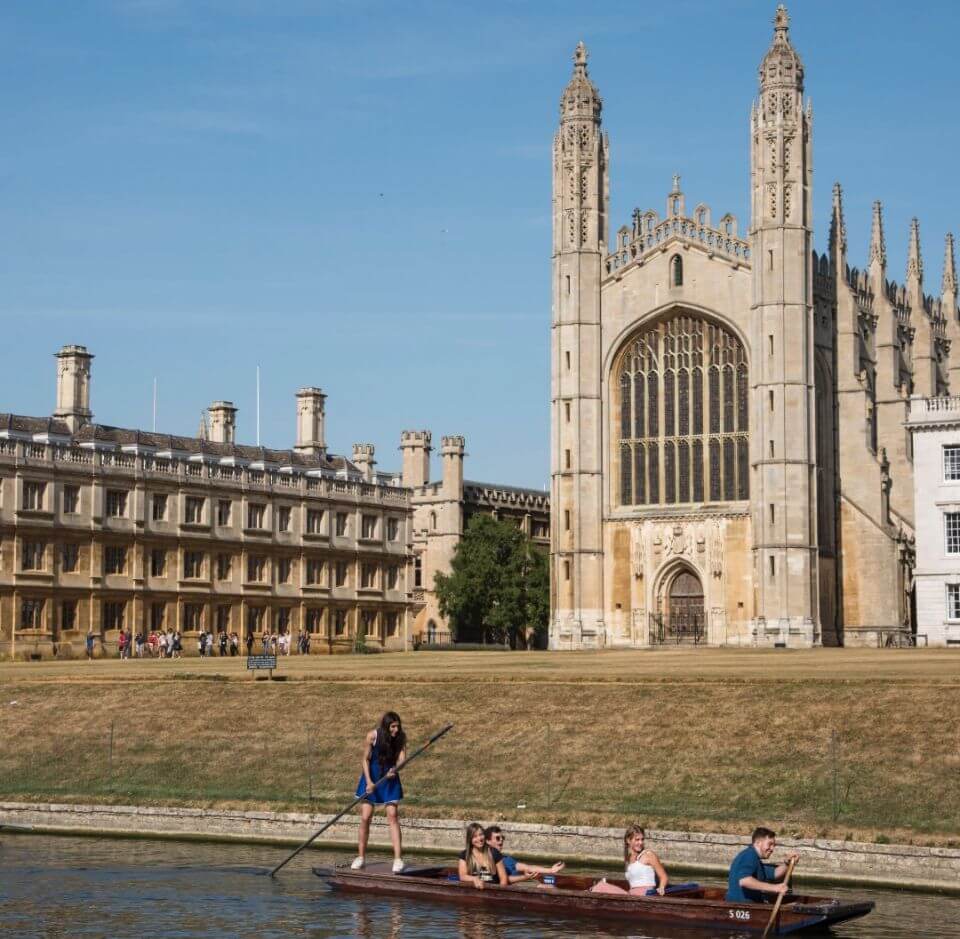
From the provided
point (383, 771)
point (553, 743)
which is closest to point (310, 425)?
point (553, 743)

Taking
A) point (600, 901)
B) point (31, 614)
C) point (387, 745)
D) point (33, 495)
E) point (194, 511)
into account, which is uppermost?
point (194, 511)

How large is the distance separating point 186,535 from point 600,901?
6096 centimetres

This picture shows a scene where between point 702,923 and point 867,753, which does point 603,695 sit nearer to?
point 867,753

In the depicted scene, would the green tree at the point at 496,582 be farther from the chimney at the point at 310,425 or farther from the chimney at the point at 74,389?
the chimney at the point at 74,389

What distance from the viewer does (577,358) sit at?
8462 cm

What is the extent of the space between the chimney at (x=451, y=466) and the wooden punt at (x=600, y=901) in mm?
85336

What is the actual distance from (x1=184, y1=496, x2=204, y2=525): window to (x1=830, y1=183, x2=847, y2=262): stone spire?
104ft

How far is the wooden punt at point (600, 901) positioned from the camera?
2158 cm

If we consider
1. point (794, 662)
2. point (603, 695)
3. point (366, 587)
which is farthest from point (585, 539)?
point (603, 695)

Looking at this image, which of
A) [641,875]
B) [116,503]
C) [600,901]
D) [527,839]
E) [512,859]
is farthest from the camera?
[116,503]

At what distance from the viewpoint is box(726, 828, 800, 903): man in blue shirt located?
867 inches

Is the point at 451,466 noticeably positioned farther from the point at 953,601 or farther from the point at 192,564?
the point at 953,601

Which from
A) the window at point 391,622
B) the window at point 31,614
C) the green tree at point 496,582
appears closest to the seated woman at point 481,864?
the window at point 31,614

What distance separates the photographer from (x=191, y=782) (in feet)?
118
